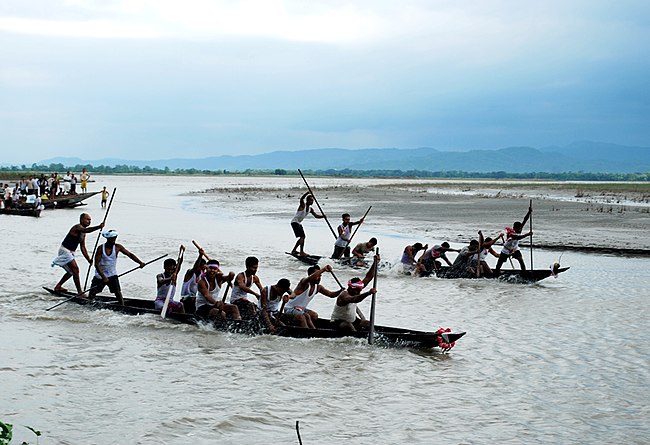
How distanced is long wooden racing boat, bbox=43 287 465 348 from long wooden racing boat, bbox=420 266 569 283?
738 cm

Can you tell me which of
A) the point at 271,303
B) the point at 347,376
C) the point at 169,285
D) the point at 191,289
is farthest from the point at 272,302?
the point at 347,376

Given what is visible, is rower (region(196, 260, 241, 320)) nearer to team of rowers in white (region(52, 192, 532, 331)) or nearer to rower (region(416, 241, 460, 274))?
team of rowers in white (region(52, 192, 532, 331))

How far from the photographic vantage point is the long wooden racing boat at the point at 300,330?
11211 mm

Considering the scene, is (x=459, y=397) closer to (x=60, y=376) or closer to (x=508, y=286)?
(x=60, y=376)

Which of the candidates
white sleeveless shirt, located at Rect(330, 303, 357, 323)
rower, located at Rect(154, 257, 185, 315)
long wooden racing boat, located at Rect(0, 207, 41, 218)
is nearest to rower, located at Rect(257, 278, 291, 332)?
white sleeveless shirt, located at Rect(330, 303, 357, 323)

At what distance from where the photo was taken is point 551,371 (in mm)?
10508

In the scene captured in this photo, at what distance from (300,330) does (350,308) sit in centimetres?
89

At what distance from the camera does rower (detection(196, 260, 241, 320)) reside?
12398 millimetres

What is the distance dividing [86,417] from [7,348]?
355 centimetres

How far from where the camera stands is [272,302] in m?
12.4

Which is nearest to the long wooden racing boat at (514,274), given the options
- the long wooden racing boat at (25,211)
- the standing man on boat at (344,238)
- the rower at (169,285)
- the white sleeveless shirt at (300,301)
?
the standing man on boat at (344,238)

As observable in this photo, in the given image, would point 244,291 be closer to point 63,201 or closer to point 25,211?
point 25,211

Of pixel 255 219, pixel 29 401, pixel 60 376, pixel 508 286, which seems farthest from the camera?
pixel 255 219

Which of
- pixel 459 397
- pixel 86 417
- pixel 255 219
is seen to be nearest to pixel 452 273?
pixel 459 397
